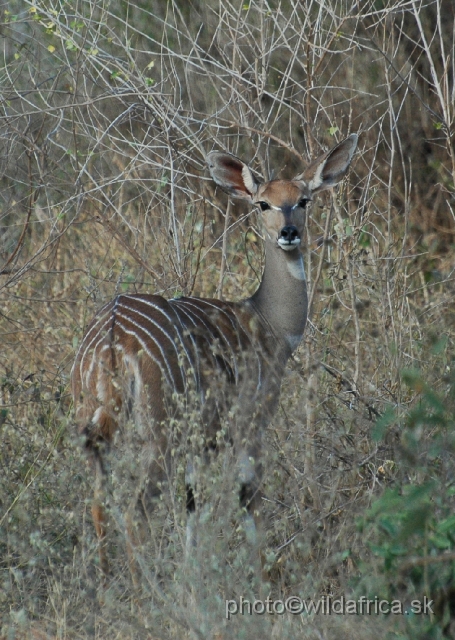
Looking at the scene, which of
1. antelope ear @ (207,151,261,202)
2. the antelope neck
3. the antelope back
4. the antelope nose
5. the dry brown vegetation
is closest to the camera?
the dry brown vegetation

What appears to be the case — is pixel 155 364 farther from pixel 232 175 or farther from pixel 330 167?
pixel 330 167

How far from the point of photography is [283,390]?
5.23 meters

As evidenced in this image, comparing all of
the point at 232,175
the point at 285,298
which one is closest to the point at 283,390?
the point at 285,298

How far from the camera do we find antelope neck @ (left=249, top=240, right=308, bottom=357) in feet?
16.9

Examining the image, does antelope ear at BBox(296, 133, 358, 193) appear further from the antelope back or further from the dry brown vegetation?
the antelope back

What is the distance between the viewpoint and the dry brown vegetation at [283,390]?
3.27 metres

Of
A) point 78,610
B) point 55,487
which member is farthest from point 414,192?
point 78,610

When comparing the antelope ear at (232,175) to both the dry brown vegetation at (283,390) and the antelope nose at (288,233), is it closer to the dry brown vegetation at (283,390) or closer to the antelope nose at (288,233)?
the dry brown vegetation at (283,390)

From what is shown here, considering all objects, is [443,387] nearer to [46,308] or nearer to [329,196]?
[329,196]

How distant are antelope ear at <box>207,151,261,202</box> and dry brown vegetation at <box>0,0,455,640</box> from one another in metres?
0.21

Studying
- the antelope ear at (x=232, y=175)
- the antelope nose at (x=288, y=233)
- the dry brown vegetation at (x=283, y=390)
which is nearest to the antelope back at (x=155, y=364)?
the dry brown vegetation at (x=283, y=390)

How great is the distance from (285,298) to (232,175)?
75 centimetres

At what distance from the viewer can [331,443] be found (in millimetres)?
Answer: 4688

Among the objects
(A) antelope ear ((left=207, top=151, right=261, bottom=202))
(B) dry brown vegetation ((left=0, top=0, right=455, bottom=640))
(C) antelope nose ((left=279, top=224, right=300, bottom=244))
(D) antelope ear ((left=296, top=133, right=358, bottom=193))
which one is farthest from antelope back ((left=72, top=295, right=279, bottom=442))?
(D) antelope ear ((left=296, top=133, right=358, bottom=193))
